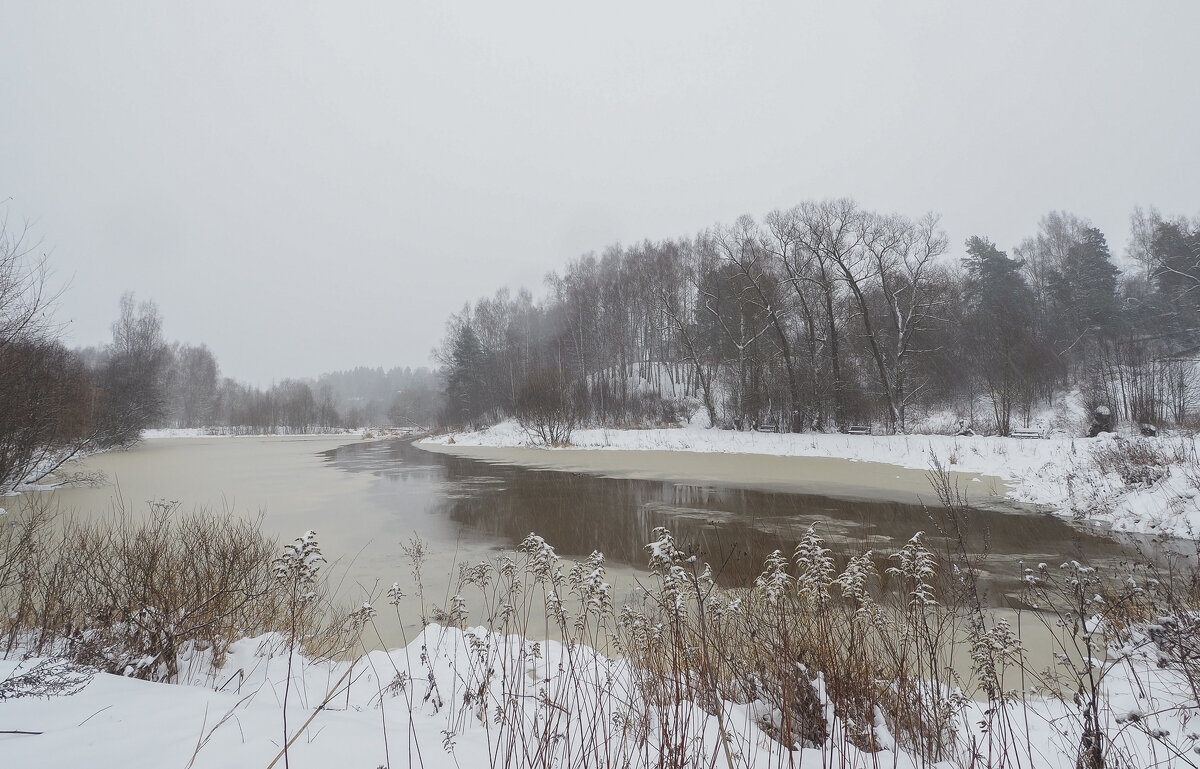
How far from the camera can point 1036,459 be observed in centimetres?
1379

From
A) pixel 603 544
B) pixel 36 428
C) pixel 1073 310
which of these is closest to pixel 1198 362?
pixel 1073 310

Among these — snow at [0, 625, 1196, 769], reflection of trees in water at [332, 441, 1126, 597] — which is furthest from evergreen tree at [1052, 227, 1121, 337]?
snow at [0, 625, 1196, 769]

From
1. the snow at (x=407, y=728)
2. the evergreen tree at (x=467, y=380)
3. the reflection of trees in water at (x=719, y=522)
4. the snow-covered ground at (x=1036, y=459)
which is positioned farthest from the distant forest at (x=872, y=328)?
the snow at (x=407, y=728)

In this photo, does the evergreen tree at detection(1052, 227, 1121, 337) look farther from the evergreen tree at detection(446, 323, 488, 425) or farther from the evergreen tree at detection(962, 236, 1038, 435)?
the evergreen tree at detection(446, 323, 488, 425)

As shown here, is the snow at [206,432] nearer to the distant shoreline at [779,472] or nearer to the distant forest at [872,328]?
the distant forest at [872,328]

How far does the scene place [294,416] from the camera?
7206cm

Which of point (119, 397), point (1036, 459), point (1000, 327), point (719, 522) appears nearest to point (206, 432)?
point (119, 397)

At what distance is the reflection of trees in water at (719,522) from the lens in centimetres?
718

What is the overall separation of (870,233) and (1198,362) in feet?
59.1

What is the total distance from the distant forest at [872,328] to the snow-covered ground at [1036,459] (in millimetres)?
3455

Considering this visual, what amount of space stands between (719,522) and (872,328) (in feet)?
77.8

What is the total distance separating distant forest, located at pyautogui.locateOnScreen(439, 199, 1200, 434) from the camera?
2462 cm

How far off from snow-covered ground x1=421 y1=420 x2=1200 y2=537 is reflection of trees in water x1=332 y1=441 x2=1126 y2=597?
3.69 feet

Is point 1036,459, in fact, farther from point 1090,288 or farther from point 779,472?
point 1090,288
